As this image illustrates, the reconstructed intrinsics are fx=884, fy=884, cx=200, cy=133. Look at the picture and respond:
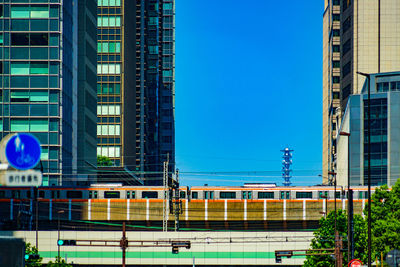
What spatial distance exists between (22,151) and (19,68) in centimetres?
10290

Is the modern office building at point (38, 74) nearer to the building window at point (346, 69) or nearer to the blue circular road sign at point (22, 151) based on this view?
the building window at point (346, 69)

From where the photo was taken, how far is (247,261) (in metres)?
112

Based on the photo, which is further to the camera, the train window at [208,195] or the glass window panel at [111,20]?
the glass window panel at [111,20]

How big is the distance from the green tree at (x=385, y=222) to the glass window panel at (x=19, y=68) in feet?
171

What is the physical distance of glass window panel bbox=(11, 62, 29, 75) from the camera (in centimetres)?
11088

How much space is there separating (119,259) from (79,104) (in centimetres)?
2782

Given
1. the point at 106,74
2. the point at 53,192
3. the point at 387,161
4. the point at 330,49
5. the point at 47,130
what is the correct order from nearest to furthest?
the point at 47,130 < the point at 53,192 < the point at 387,161 < the point at 106,74 < the point at 330,49

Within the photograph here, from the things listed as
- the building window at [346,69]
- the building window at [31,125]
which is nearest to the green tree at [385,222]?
the building window at [31,125]

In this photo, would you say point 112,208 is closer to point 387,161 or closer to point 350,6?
point 387,161

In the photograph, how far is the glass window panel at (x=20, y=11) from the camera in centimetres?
11006

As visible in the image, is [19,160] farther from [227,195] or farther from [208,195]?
[227,195]

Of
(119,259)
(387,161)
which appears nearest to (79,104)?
(119,259)

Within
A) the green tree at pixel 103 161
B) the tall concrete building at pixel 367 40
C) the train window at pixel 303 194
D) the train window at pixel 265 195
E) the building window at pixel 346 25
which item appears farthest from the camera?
the green tree at pixel 103 161

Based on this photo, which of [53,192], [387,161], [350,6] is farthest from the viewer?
[350,6]
